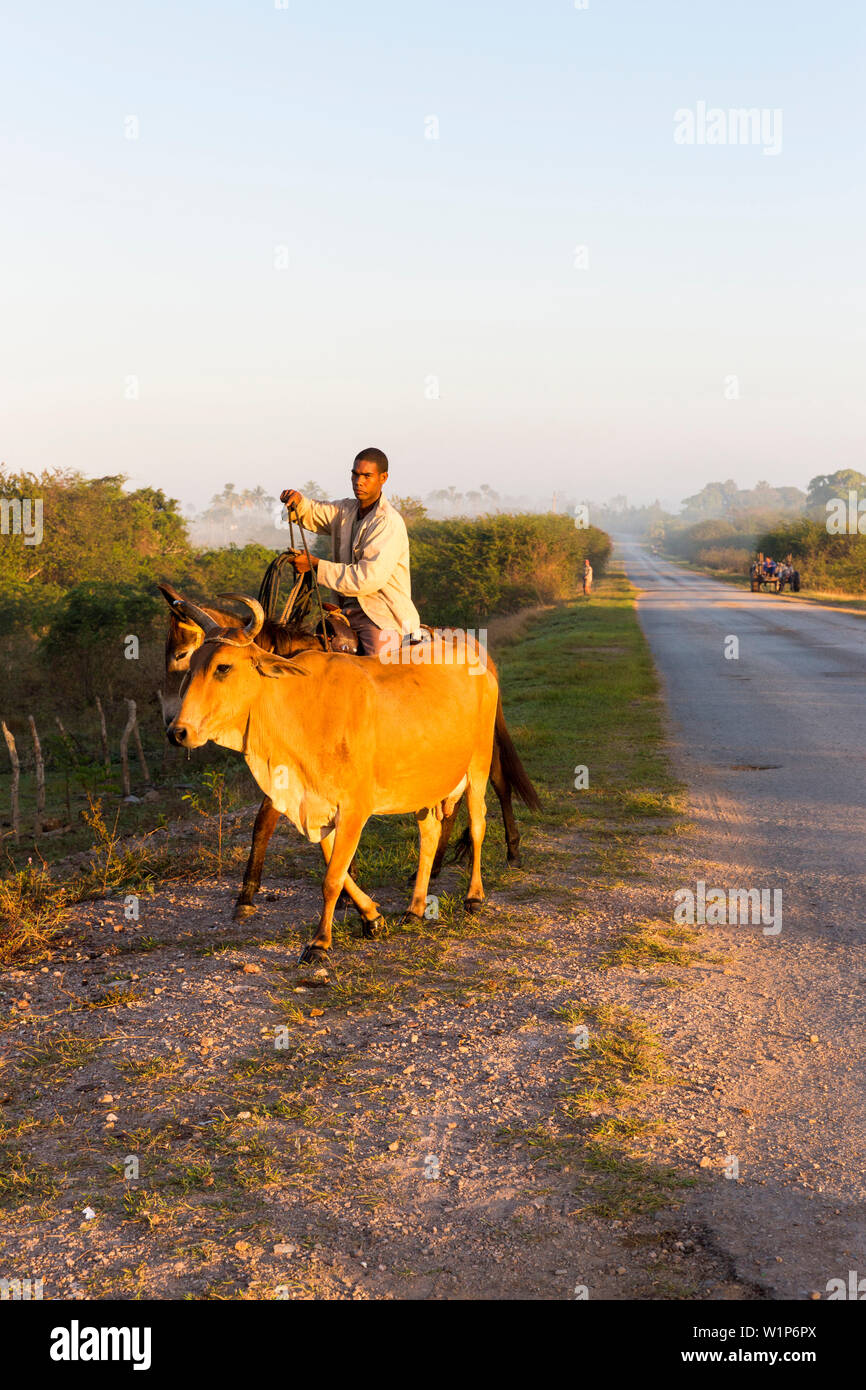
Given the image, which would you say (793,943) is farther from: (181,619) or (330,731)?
(181,619)

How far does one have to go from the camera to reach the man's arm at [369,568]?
532cm

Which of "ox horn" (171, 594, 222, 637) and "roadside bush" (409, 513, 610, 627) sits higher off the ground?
"roadside bush" (409, 513, 610, 627)

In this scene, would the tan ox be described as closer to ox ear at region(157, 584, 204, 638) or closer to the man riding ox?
ox ear at region(157, 584, 204, 638)

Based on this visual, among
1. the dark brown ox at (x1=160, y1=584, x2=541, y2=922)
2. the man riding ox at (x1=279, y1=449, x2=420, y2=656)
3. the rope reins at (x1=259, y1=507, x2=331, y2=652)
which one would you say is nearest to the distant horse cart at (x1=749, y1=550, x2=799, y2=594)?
the dark brown ox at (x1=160, y1=584, x2=541, y2=922)

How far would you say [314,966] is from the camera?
4.94 metres

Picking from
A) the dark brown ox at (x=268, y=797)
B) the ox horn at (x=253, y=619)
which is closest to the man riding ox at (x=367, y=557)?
the dark brown ox at (x=268, y=797)

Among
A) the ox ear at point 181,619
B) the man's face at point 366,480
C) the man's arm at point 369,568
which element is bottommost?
the ox ear at point 181,619

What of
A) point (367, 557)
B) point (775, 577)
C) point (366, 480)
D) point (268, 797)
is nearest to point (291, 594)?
point (367, 557)

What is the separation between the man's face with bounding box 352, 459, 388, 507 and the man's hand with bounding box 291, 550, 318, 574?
499 mm

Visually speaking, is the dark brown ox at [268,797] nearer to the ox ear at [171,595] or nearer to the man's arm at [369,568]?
the ox ear at [171,595]

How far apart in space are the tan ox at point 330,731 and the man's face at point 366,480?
90 cm

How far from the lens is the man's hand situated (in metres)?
5.26
